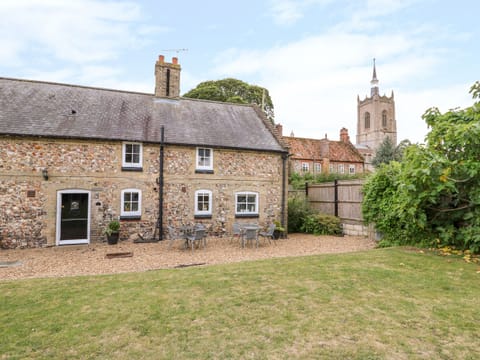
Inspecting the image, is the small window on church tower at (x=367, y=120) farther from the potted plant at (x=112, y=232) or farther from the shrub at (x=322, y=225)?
the potted plant at (x=112, y=232)

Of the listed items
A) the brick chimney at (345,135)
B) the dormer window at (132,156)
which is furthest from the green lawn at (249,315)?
the brick chimney at (345,135)

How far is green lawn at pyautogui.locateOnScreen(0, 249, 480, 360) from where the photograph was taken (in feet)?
10.5

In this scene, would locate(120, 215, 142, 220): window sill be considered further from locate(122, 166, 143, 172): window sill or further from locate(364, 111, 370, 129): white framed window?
locate(364, 111, 370, 129): white framed window

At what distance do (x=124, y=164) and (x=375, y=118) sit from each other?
75.1m

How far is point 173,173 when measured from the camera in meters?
12.8

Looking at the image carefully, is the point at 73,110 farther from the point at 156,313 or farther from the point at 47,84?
the point at 156,313

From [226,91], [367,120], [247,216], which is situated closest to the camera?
[247,216]

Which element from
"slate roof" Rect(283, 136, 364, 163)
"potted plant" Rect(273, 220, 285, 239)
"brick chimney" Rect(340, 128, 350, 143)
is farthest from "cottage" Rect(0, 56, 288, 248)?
"brick chimney" Rect(340, 128, 350, 143)

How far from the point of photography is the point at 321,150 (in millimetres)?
37719

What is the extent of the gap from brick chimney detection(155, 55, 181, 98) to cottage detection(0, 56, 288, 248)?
53 millimetres

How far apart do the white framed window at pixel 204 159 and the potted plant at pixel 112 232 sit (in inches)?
176

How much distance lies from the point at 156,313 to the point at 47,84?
1421 centimetres


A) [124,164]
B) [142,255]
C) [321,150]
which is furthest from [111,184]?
[321,150]

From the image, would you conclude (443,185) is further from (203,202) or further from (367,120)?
(367,120)
